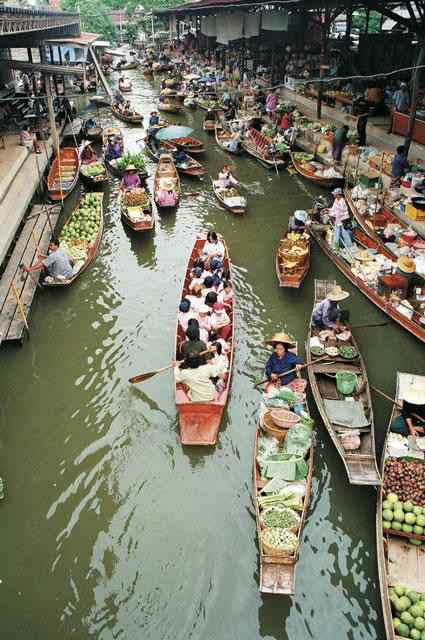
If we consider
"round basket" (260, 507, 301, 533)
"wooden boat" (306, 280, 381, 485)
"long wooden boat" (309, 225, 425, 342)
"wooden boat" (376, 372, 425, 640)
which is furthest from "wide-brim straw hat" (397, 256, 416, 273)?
"round basket" (260, 507, 301, 533)

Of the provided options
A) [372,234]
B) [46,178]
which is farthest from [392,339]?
[46,178]

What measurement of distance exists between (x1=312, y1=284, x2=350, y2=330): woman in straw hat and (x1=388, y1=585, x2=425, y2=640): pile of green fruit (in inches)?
194

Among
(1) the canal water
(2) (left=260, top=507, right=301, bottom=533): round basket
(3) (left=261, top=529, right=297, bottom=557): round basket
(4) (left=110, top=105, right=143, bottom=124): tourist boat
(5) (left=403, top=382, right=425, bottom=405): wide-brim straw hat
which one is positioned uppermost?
(4) (left=110, top=105, right=143, bottom=124): tourist boat

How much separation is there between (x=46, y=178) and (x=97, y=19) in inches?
1983

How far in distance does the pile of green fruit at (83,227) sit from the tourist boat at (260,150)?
736 centimetres

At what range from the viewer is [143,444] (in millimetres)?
7750

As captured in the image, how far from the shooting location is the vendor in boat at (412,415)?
6.97 m

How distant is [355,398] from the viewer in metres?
7.80

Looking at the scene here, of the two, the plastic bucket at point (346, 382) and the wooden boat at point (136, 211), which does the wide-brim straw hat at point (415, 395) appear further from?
the wooden boat at point (136, 211)

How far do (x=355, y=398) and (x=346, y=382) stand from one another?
290 millimetres

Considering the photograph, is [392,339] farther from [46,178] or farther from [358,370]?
[46,178]

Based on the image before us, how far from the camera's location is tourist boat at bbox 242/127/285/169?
60.9ft

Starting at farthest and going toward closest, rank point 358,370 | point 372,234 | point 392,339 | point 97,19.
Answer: point 97,19 < point 372,234 < point 392,339 < point 358,370

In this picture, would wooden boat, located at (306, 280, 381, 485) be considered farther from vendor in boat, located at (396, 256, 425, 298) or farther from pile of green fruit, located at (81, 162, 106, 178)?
pile of green fruit, located at (81, 162, 106, 178)
